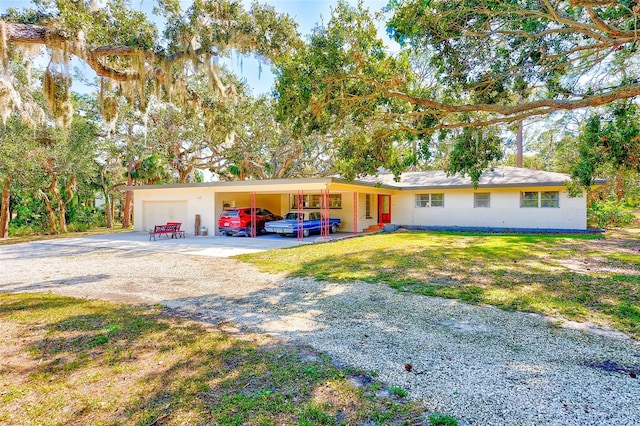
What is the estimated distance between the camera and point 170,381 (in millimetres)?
3303

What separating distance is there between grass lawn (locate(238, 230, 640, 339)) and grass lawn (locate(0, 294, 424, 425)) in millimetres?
3666

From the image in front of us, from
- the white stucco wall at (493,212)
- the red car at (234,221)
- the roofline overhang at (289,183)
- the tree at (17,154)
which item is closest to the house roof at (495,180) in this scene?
the white stucco wall at (493,212)

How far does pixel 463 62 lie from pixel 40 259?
1325 cm

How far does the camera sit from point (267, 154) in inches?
955

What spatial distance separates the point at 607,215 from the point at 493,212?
18.6 ft

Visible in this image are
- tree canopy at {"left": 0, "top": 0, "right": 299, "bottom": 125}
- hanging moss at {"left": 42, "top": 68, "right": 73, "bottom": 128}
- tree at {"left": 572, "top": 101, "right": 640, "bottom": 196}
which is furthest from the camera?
tree at {"left": 572, "top": 101, "right": 640, "bottom": 196}

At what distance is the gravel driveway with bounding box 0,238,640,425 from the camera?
9.60ft

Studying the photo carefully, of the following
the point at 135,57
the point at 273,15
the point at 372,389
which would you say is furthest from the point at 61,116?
the point at 372,389

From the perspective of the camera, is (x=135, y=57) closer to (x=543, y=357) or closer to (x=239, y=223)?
(x=543, y=357)

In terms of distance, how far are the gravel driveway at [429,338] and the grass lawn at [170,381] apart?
16.1 inches

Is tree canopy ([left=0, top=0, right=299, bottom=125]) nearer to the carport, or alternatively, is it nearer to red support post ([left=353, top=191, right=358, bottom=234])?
the carport

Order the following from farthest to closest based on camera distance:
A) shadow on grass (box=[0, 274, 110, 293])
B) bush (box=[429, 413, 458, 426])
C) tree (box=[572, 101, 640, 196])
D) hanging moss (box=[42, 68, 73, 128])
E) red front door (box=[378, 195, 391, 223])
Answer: red front door (box=[378, 195, 391, 223]) < tree (box=[572, 101, 640, 196]) < shadow on grass (box=[0, 274, 110, 293]) < hanging moss (box=[42, 68, 73, 128]) < bush (box=[429, 413, 458, 426])

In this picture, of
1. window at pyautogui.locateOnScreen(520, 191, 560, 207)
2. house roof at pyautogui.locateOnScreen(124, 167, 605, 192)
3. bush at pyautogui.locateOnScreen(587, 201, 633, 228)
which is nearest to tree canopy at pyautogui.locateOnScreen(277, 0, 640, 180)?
house roof at pyautogui.locateOnScreen(124, 167, 605, 192)

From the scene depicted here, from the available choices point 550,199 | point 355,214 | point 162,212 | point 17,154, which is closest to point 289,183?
point 355,214
